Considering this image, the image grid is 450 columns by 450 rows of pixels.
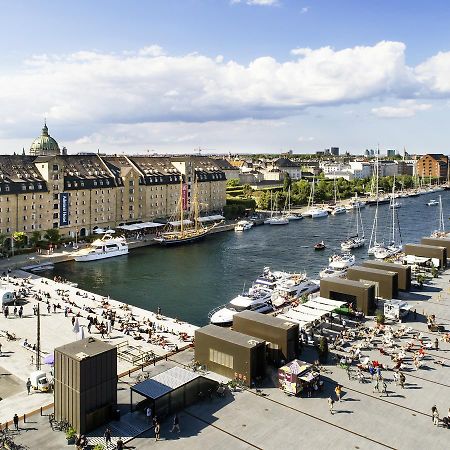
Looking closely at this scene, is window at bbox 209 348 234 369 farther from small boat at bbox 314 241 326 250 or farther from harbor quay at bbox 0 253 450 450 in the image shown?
small boat at bbox 314 241 326 250

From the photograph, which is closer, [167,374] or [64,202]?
[167,374]

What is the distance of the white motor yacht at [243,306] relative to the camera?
180ft

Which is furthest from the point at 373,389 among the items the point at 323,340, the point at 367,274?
the point at 367,274

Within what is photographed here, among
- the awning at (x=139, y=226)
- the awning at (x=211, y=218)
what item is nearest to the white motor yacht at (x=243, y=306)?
the awning at (x=139, y=226)

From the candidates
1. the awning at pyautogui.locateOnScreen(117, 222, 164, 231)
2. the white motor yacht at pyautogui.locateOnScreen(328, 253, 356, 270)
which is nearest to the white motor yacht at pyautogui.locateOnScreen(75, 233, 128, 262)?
the awning at pyautogui.locateOnScreen(117, 222, 164, 231)

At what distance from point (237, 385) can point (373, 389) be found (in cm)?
902

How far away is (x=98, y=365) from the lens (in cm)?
2997

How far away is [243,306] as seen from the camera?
2229 inches

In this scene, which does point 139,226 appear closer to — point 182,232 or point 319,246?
point 182,232

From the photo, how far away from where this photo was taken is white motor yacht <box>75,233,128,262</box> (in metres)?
91.1

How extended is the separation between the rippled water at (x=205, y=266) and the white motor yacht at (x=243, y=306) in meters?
3.01

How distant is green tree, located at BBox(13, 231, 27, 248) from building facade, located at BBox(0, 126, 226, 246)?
12.0 feet

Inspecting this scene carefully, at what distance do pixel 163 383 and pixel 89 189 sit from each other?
272 ft

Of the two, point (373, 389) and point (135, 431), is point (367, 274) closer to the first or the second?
point (373, 389)
